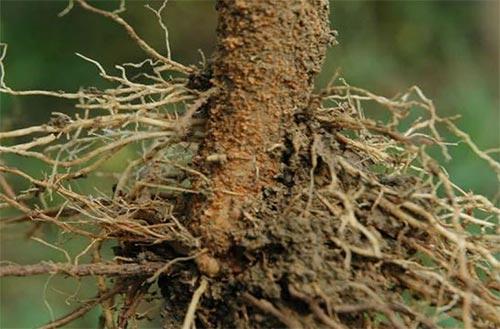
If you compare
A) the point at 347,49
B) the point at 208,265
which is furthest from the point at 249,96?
the point at 347,49

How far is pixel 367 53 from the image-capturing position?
2.77 metres

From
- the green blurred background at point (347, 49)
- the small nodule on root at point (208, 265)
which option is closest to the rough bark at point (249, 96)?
the small nodule on root at point (208, 265)

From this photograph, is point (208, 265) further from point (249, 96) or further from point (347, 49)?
point (347, 49)

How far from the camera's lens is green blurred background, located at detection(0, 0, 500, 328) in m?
2.55

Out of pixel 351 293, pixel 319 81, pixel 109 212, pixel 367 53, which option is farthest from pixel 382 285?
pixel 367 53

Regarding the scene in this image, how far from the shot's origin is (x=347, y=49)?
2.76 meters

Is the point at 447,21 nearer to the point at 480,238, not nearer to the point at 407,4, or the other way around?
the point at 407,4

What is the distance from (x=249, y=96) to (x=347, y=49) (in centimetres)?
187

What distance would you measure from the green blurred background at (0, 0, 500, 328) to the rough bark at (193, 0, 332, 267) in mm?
1372

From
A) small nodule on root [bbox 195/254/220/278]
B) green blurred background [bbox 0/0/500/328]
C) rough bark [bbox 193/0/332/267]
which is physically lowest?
small nodule on root [bbox 195/254/220/278]

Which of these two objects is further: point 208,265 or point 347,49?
point 347,49

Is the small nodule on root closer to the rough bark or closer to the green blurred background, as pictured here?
the rough bark

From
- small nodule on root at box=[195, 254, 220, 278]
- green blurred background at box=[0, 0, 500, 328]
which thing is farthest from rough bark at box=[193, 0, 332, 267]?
green blurred background at box=[0, 0, 500, 328]

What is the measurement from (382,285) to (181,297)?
215 millimetres
